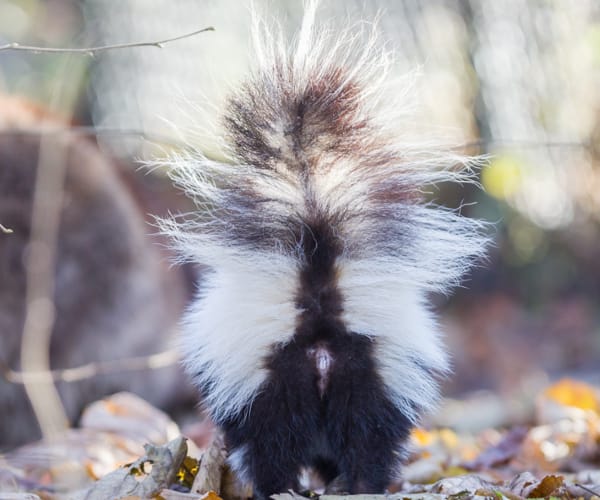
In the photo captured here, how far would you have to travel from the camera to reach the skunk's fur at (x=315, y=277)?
8.80 feet

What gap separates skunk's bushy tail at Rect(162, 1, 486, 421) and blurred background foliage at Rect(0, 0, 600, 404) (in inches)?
211

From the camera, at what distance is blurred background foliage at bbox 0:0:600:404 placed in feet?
29.3

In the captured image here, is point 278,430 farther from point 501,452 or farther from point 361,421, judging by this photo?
point 501,452

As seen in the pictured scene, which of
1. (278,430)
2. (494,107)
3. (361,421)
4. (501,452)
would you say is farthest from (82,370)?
(494,107)

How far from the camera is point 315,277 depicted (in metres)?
2.72

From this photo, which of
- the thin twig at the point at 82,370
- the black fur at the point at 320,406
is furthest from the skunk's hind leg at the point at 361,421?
the thin twig at the point at 82,370

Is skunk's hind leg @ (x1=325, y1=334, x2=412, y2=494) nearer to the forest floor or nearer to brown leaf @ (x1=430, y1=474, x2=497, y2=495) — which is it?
the forest floor

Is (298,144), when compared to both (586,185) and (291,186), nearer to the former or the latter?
(291,186)

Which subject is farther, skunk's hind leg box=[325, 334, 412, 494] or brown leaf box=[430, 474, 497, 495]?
brown leaf box=[430, 474, 497, 495]

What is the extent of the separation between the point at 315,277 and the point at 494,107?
7149 mm

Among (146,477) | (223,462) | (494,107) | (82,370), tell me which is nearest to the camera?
(146,477)

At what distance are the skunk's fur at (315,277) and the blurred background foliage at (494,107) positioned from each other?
538cm

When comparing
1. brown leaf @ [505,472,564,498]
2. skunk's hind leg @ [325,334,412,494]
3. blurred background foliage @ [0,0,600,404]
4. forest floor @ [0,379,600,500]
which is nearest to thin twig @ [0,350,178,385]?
forest floor @ [0,379,600,500]

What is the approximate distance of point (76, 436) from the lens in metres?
4.41
